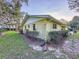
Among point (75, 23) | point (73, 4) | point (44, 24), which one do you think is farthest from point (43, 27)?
point (75, 23)

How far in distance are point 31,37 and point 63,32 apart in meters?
3.27

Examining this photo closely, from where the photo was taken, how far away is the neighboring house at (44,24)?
62.0ft

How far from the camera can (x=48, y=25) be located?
64.1ft

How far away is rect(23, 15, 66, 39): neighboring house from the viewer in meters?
18.9

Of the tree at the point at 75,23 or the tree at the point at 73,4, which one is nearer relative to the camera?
the tree at the point at 73,4

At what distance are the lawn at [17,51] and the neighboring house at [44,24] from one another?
2.28 metres

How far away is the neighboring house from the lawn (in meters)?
2.28

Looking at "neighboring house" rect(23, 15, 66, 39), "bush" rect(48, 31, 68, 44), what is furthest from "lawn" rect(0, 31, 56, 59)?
"bush" rect(48, 31, 68, 44)

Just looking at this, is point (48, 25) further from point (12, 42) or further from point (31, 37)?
point (12, 42)

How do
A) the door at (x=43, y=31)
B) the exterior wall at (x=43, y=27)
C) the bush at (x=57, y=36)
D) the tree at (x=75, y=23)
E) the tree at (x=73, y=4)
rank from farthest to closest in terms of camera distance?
the tree at (x=75, y=23) → the exterior wall at (x=43, y=27) → the door at (x=43, y=31) → the bush at (x=57, y=36) → the tree at (x=73, y=4)

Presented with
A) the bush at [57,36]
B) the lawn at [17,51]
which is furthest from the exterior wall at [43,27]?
the lawn at [17,51]

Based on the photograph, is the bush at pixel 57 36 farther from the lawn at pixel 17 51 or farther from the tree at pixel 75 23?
the tree at pixel 75 23

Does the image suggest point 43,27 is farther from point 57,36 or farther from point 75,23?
point 75,23

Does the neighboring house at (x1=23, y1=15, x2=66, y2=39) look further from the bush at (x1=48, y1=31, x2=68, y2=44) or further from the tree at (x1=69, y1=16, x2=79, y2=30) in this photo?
the tree at (x1=69, y1=16, x2=79, y2=30)
